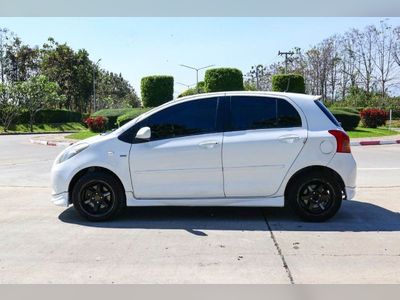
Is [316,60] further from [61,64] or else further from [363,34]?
[61,64]

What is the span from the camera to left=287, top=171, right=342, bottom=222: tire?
6055 millimetres

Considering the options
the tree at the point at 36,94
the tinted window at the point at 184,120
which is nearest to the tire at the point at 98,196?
the tinted window at the point at 184,120

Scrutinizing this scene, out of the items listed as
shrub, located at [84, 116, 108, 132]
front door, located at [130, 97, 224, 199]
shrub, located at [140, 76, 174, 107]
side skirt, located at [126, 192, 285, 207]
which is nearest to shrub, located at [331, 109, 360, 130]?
shrub, located at [140, 76, 174, 107]

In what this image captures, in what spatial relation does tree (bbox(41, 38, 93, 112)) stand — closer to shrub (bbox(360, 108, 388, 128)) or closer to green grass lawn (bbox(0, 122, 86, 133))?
green grass lawn (bbox(0, 122, 86, 133))

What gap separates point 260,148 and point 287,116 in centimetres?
58

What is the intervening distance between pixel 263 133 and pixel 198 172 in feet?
3.17

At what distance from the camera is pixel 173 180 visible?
6.14 metres

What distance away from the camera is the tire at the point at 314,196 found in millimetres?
6055

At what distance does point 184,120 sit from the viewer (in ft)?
20.6

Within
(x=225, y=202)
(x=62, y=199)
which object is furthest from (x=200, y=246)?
(x=62, y=199)

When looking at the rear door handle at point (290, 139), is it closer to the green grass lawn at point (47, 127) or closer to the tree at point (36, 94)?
the tree at point (36, 94)

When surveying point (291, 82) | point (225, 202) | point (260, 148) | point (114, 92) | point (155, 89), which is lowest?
point (225, 202)

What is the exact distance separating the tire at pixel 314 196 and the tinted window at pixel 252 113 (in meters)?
0.83

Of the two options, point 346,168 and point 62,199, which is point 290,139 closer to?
point 346,168
